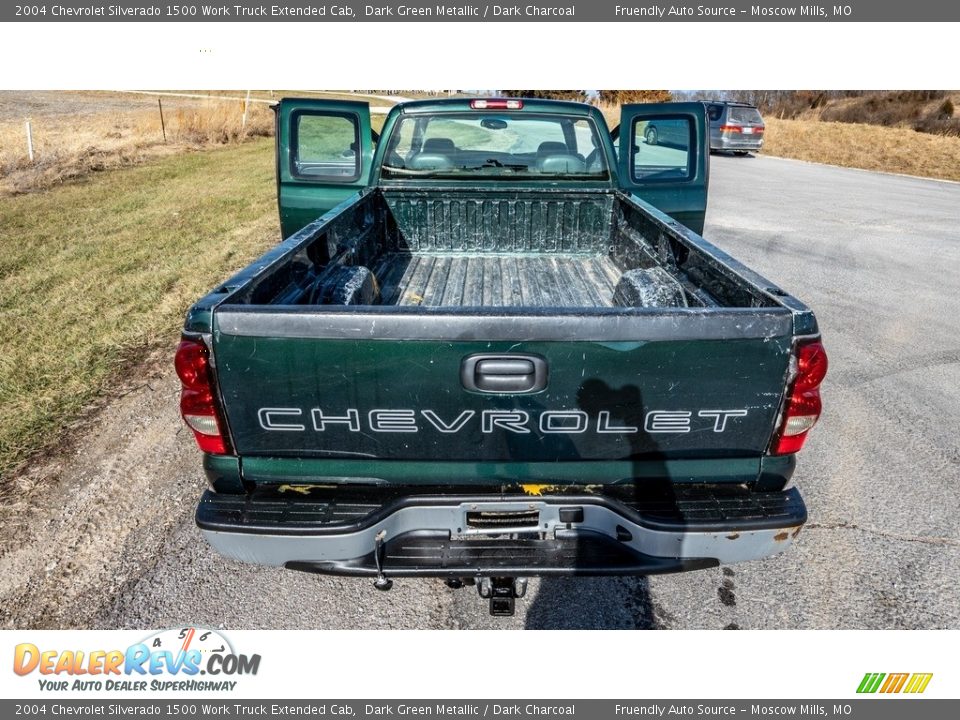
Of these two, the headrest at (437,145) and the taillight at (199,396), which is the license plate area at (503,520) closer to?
the taillight at (199,396)

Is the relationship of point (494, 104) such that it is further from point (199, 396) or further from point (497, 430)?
point (199, 396)

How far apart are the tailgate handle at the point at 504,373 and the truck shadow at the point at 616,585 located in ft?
0.53

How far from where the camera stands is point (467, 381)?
2.06 meters

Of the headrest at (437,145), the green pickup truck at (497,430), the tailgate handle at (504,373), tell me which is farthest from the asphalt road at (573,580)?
the headrest at (437,145)

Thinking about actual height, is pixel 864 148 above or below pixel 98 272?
above

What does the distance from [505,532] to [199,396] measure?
117cm

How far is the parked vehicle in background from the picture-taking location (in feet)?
61.9

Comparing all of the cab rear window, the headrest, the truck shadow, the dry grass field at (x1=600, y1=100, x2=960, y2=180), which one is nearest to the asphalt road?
the truck shadow

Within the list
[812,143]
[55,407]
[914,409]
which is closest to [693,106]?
[914,409]

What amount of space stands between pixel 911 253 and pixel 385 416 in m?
9.14

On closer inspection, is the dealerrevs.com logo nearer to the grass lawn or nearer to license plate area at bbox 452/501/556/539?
license plate area at bbox 452/501/556/539

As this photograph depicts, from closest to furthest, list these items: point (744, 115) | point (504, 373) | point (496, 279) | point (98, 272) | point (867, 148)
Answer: point (504, 373), point (496, 279), point (98, 272), point (744, 115), point (867, 148)

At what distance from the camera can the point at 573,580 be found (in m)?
2.94

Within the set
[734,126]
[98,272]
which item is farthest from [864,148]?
[98,272]
